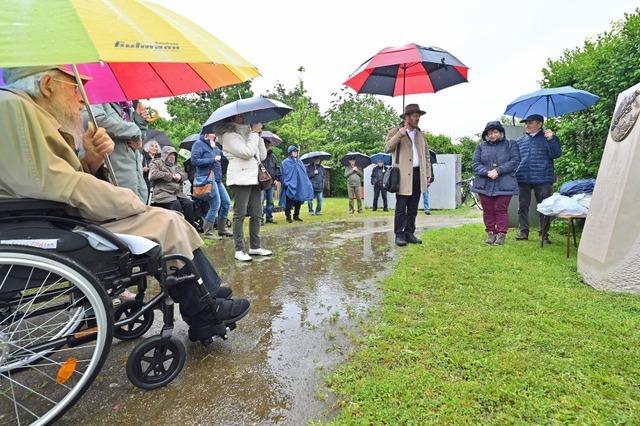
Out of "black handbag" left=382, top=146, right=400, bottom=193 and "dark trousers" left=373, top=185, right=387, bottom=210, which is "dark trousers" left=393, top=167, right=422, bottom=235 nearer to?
"black handbag" left=382, top=146, right=400, bottom=193

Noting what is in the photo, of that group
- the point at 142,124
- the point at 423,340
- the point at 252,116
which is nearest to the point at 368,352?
the point at 423,340

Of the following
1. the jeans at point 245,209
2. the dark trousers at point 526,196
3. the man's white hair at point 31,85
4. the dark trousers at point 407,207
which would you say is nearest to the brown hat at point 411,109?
the dark trousers at point 407,207

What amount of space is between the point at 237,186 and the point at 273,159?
16.2 ft

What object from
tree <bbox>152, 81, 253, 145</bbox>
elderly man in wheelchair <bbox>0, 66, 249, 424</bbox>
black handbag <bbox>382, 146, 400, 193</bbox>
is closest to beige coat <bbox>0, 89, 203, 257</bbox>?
elderly man in wheelchair <bbox>0, 66, 249, 424</bbox>

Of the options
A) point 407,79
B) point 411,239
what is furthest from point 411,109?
point 411,239

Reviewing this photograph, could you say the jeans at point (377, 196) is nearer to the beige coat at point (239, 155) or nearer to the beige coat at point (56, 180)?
the beige coat at point (239, 155)

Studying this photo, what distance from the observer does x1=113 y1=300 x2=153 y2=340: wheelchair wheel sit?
8.59 feet

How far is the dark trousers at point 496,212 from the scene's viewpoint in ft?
18.8

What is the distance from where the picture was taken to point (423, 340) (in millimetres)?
2598

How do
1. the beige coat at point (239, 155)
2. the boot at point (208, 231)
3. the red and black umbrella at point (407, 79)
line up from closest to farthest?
1. the beige coat at point (239, 155)
2. the red and black umbrella at point (407, 79)
3. the boot at point (208, 231)

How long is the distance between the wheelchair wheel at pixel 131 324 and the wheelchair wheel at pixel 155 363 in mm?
495

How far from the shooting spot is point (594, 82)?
5504mm

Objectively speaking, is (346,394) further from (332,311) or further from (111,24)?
(111,24)

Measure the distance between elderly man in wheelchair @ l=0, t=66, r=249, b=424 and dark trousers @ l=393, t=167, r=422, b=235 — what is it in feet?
12.7
